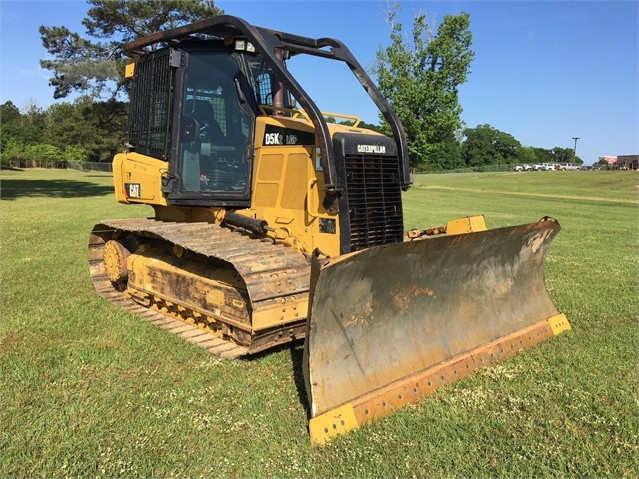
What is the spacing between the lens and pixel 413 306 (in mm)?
4512

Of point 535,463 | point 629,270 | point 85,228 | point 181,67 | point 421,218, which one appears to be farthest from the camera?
point 421,218

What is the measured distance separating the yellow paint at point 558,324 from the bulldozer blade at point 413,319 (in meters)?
0.01

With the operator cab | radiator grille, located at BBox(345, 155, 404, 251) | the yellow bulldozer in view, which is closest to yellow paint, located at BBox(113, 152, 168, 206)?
the yellow bulldozer

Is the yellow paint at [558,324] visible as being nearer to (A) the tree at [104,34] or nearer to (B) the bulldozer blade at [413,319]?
(B) the bulldozer blade at [413,319]

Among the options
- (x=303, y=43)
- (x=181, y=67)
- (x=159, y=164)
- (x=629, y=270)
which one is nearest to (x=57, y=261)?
(x=159, y=164)

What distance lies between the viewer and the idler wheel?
6.87 meters

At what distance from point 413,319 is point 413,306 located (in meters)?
0.11

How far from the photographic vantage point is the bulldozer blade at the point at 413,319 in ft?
12.4

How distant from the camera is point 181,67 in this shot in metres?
5.98

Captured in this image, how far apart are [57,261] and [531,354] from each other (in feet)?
25.7

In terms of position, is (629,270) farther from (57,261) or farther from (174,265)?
(57,261)

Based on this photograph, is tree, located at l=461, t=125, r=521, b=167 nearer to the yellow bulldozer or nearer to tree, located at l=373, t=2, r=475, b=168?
tree, located at l=373, t=2, r=475, b=168

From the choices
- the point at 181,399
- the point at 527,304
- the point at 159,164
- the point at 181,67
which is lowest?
the point at 181,399

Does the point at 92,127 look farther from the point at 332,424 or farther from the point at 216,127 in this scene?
the point at 332,424
